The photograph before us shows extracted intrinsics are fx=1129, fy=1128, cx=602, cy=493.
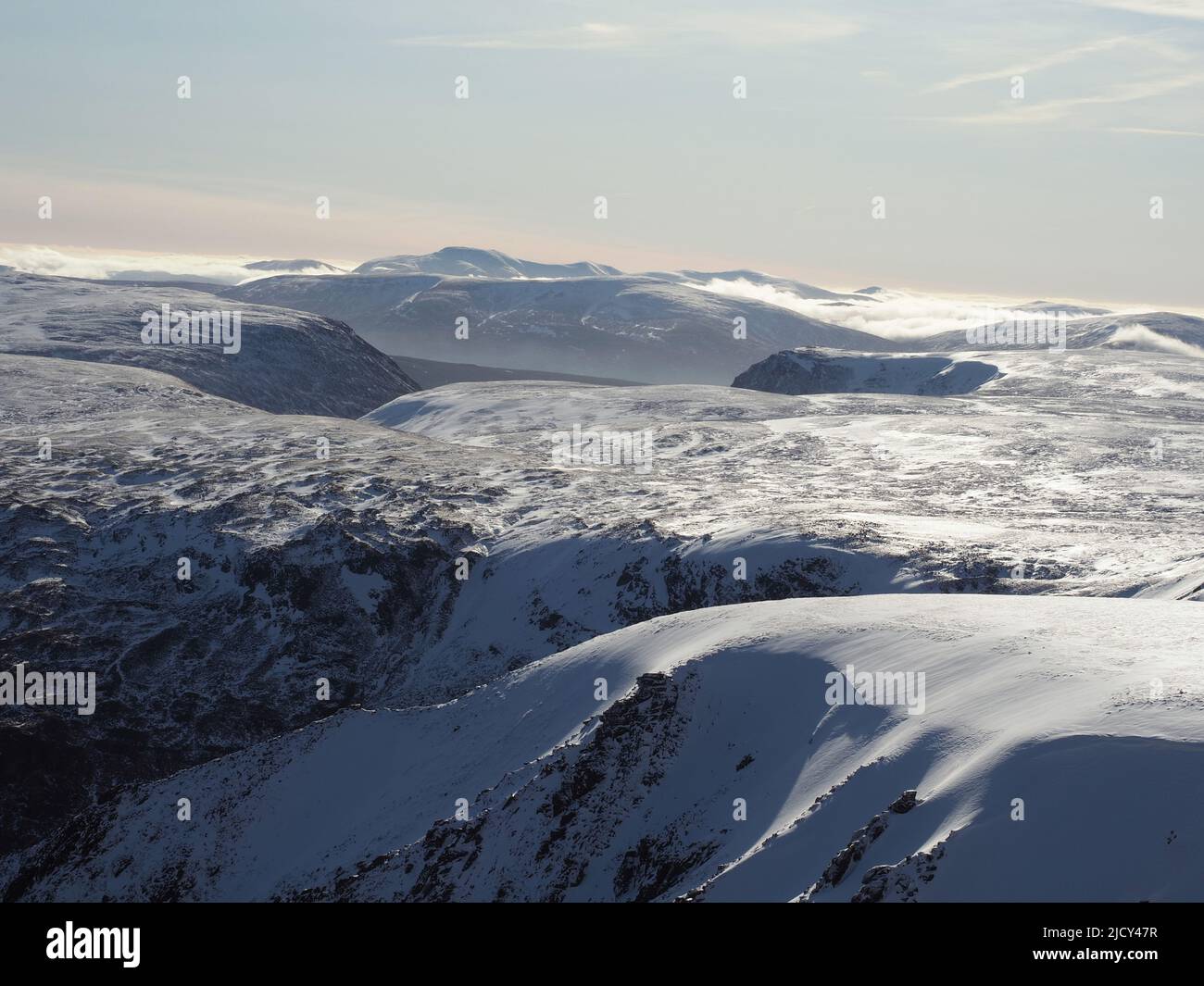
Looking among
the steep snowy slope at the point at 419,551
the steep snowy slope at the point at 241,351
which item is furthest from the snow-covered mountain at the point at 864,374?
the steep snowy slope at the point at 419,551

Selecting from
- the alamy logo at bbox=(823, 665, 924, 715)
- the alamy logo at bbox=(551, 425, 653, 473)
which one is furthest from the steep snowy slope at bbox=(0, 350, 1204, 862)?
the alamy logo at bbox=(823, 665, 924, 715)

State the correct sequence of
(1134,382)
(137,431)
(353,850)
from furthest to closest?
(1134,382) < (137,431) < (353,850)

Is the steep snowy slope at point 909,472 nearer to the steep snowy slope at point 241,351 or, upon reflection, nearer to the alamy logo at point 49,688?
the alamy logo at point 49,688

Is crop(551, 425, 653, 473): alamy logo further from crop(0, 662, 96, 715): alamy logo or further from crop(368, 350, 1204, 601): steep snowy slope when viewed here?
crop(0, 662, 96, 715): alamy logo

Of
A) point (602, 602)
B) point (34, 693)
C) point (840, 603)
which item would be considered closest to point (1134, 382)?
point (602, 602)
